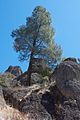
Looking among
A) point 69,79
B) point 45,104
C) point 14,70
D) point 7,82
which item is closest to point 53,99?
point 45,104

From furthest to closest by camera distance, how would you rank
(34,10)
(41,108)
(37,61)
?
(34,10)
(37,61)
(41,108)

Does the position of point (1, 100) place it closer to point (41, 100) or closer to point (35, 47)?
point (41, 100)

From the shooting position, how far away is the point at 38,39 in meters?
30.8

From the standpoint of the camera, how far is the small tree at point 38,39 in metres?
30.3

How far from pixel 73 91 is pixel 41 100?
4.74ft

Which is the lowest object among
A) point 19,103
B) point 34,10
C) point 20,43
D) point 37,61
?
point 19,103

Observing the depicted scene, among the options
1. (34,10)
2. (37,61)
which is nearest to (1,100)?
(37,61)

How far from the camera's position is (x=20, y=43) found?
31.5 metres

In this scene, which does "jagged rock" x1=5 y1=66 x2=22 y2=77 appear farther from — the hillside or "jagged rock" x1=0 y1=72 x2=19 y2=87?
the hillside

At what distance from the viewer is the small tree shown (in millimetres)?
30312

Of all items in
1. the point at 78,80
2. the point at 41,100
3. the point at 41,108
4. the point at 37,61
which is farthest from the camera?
the point at 37,61

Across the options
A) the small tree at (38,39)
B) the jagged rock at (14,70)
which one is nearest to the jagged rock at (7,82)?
the small tree at (38,39)

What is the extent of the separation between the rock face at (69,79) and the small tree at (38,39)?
1047 cm

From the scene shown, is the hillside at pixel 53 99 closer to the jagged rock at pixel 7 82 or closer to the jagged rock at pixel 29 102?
the jagged rock at pixel 29 102
